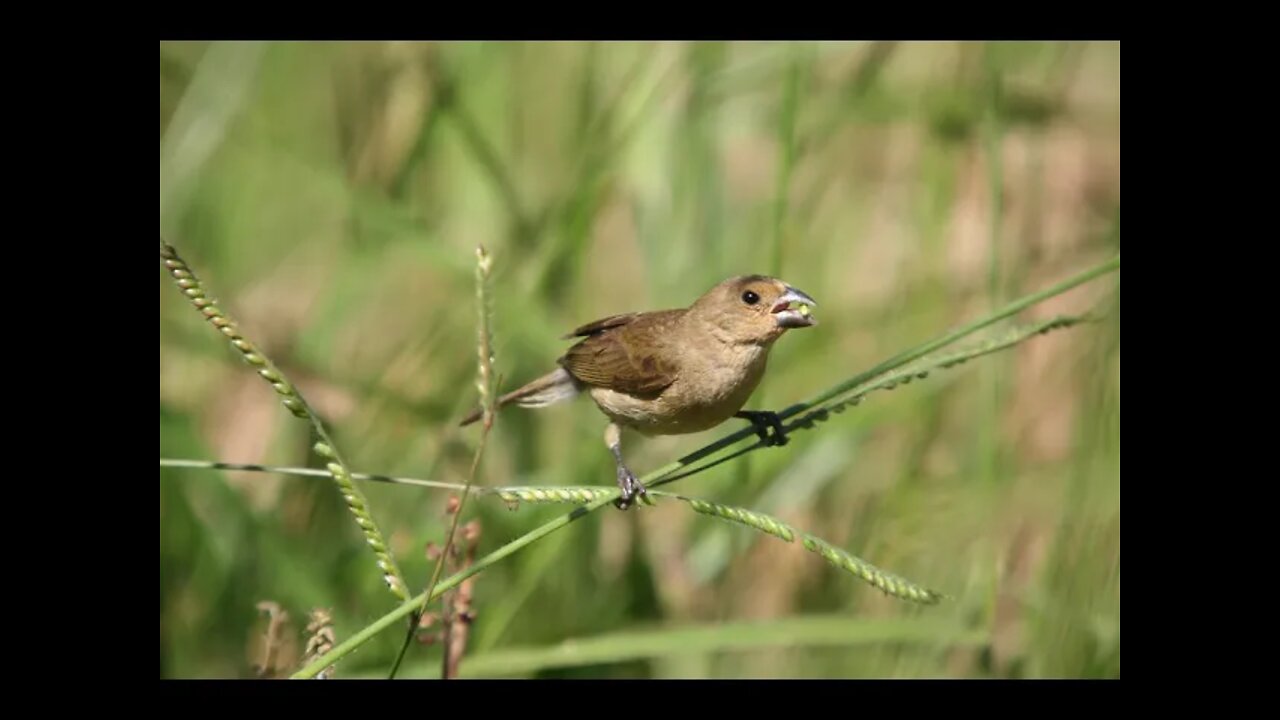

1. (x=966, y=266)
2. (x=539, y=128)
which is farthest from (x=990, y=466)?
(x=539, y=128)

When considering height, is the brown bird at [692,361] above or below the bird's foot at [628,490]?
above

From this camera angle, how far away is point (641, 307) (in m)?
5.76

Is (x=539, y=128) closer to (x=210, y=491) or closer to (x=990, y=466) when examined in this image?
(x=210, y=491)

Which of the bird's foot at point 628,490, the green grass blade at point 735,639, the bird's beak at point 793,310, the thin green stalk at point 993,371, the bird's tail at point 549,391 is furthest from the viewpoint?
the bird's tail at point 549,391

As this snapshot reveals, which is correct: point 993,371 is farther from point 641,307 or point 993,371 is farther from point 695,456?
point 641,307

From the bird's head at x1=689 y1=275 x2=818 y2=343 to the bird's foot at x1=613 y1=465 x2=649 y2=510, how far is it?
1.68 feet

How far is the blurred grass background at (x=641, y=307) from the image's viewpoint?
366cm

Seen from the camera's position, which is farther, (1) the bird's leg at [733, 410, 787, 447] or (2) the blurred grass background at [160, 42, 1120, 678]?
(2) the blurred grass background at [160, 42, 1120, 678]

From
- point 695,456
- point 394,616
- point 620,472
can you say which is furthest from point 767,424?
point 394,616

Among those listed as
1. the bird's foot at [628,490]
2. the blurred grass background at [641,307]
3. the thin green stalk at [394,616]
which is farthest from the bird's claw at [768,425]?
the thin green stalk at [394,616]

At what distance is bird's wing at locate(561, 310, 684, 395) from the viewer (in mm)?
3707

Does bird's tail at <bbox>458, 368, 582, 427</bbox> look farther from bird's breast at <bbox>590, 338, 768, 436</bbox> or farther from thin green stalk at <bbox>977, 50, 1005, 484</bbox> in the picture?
thin green stalk at <bbox>977, 50, 1005, 484</bbox>

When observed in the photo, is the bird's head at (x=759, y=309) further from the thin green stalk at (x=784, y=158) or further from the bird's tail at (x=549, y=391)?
the bird's tail at (x=549, y=391)

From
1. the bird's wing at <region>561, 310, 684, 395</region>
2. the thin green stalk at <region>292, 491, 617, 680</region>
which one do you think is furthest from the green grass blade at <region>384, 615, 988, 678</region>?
the thin green stalk at <region>292, 491, 617, 680</region>
